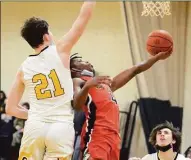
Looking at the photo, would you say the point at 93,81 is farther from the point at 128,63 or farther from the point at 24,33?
the point at 128,63

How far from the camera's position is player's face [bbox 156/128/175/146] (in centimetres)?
527

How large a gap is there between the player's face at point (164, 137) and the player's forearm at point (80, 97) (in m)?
2.11

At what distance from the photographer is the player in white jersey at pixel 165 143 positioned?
5207mm

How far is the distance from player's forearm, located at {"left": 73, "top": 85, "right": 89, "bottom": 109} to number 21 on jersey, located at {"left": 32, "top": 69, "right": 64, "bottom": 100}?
0.10 meters

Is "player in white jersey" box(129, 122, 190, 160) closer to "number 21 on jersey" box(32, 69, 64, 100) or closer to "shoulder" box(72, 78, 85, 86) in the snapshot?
"shoulder" box(72, 78, 85, 86)

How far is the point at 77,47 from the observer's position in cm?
923

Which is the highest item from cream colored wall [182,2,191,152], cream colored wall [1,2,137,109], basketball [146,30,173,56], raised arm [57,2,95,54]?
raised arm [57,2,95,54]

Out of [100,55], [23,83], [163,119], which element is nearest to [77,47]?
[100,55]

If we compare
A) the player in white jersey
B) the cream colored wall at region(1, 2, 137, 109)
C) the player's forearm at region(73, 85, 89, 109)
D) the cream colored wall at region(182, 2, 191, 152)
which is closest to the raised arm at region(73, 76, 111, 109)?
the player's forearm at region(73, 85, 89, 109)

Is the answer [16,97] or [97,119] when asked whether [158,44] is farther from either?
[16,97]

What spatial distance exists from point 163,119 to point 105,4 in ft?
8.98

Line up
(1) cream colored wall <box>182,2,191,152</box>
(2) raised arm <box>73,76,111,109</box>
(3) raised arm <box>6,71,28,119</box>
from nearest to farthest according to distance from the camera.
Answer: (2) raised arm <box>73,76,111,109</box> < (3) raised arm <box>6,71,28,119</box> < (1) cream colored wall <box>182,2,191,152</box>

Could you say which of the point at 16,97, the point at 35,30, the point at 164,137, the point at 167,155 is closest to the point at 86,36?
the point at 164,137

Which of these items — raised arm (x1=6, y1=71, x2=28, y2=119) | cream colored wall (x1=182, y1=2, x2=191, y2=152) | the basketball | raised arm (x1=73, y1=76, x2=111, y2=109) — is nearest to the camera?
raised arm (x1=73, y1=76, x2=111, y2=109)
